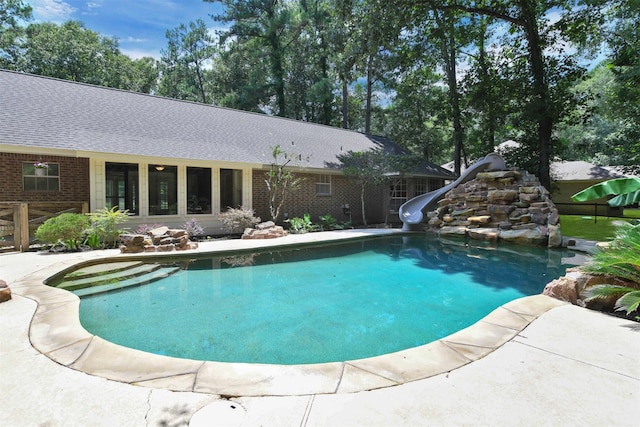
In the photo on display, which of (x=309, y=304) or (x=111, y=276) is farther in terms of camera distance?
(x=111, y=276)

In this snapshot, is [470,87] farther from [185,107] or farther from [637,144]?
[185,107]

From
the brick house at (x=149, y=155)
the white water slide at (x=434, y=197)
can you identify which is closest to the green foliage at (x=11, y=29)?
the brick house at (x=149, y=155)

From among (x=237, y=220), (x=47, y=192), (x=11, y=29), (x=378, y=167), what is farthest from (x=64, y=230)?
(x=11, y=29)

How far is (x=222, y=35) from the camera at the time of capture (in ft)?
88.9

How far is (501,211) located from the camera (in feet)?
39.0

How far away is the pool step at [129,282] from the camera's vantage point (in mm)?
5668

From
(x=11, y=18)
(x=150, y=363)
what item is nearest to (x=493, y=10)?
(x=150, y=363)

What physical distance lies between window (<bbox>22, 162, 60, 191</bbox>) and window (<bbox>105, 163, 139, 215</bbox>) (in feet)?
5.43

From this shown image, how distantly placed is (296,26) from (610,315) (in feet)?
95.9

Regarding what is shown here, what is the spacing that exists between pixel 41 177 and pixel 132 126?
3.13 m

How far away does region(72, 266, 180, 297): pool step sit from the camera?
5668 millimetres

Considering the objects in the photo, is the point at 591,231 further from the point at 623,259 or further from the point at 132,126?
the point at 132,126

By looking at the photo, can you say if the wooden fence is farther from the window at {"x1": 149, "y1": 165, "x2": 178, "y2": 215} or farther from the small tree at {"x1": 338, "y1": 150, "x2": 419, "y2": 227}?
the small tree at {"x1": 338, "y1": 150, "x2": 419, "y2": 227}

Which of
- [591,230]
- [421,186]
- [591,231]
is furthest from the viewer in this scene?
[421,186]
